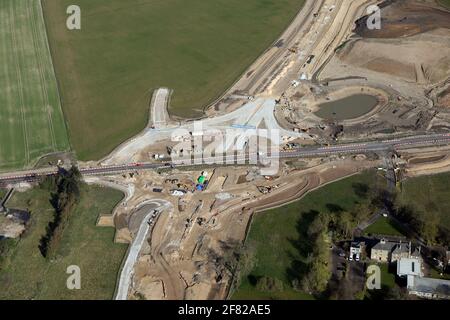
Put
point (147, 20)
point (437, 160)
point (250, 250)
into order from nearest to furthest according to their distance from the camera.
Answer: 1. point (250, 250)
2. point (437, 160)
3. point (147, 20)

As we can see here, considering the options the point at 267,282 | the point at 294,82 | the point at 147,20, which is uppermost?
the point at 147,20

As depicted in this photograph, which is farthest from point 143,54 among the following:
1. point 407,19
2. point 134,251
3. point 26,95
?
point 407,19

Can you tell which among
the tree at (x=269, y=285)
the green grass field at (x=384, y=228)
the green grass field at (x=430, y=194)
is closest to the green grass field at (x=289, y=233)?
the tree at (x=269, y=285)

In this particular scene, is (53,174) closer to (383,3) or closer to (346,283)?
(346,283)

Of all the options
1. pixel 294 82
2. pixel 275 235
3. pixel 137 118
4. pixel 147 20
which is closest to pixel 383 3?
pixel 294 82

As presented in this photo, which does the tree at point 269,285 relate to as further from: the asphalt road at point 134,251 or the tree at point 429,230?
the tree at point 429,230

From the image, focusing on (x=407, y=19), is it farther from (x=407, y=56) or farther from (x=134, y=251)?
(x=134, y=251)
